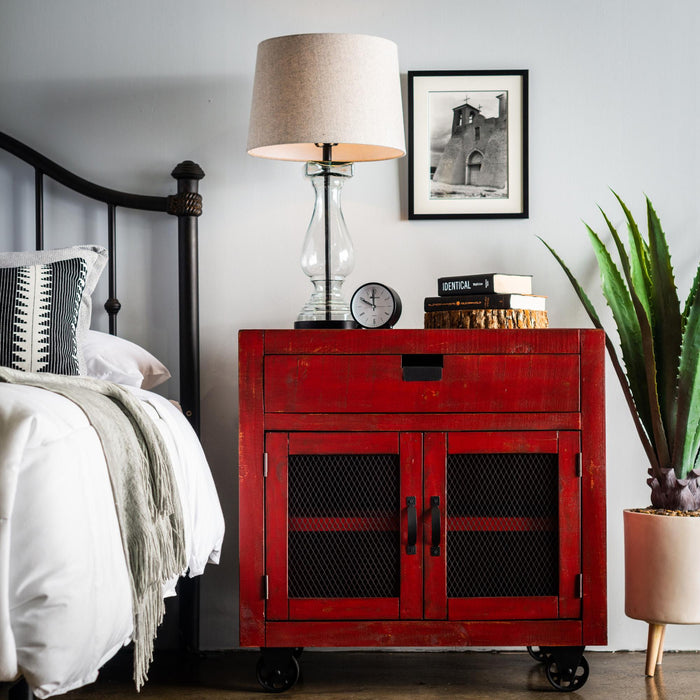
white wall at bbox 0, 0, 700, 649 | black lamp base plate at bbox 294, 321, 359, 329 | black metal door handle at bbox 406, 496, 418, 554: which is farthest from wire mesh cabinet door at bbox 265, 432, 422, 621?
white wall at bbox 0, 0, 700, 649

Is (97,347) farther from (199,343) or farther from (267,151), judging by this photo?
(267,151)

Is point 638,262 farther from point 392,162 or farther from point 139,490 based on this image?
point 139,490

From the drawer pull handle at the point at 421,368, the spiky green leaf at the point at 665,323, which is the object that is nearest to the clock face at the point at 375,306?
the drawer pull handle at the point at 421,368

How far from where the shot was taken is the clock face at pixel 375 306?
1925mm

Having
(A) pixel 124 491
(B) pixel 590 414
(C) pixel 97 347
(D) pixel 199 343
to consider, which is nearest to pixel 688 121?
(B) pixel 590 414

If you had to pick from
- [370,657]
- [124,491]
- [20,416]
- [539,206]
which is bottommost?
[370,657]

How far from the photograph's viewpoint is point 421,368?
1.79m

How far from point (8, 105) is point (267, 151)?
2.54ft

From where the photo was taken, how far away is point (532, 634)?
5.82ft

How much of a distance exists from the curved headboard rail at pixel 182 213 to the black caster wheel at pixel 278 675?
2.08 feet

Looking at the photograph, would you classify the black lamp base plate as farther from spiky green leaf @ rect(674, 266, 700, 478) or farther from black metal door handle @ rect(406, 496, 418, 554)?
spiky green leaf @ rect(674, 266, 700, 478)

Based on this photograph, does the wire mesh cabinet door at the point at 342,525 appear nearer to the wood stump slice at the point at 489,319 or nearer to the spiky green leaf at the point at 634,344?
the wood stump slice at the point at 489,319

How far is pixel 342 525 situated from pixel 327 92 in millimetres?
978

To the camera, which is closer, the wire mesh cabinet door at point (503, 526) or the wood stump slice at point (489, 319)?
the wire mesh cabinet door at point (503, 526)
